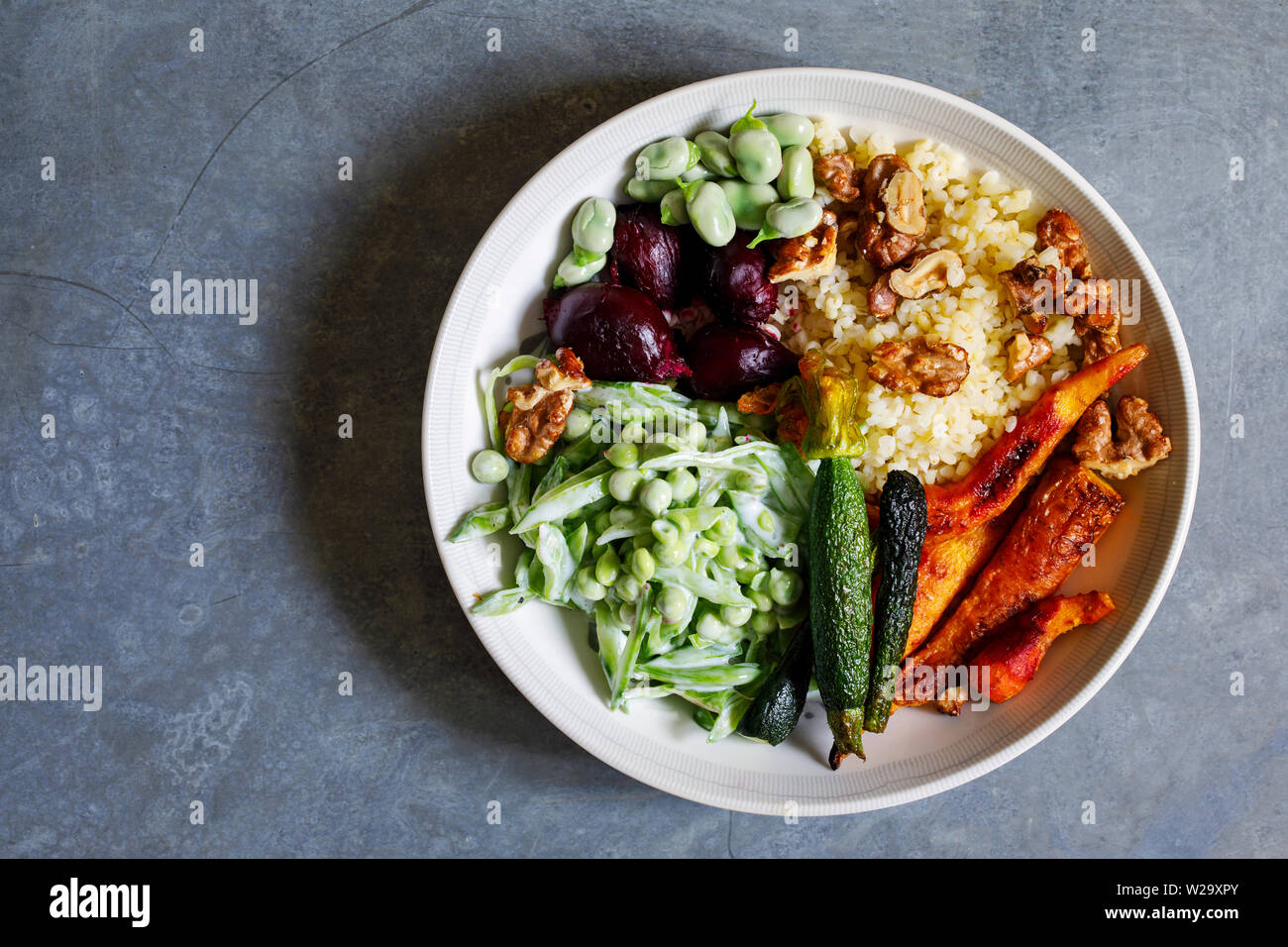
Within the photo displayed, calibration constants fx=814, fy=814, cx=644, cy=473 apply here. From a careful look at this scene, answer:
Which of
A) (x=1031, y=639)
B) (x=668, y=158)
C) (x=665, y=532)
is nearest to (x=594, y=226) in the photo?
(x=668, y=158)

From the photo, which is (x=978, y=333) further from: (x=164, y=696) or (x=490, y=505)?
(x=164, y=696)

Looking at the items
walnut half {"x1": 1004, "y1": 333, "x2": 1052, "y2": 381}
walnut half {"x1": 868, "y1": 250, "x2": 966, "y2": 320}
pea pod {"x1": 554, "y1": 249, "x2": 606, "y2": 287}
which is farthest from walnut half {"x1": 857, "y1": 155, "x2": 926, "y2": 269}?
pea pod {"x1": 554, "y1": 249, "x2": 606, "y2": 287}

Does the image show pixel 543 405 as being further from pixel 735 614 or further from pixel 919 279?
pixel 919 279

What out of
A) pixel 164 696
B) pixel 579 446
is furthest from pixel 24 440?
pixel 579 446

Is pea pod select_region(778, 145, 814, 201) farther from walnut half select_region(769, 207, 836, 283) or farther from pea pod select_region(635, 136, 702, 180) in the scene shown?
pea pod select_region(635, 136, 702, 180)

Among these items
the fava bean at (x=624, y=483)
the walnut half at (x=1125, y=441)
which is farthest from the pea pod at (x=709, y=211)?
the walnut half at (x=1125, y=441)

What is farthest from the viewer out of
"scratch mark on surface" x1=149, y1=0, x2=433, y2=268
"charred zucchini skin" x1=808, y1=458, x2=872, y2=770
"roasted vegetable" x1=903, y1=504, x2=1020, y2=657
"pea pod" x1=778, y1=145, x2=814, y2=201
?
"scratch mark on surface" x1=149, y1=0, x2=433, y2=268
